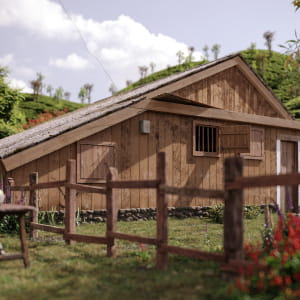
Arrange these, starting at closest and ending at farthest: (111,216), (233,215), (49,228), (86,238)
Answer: (233,215) < (111,216) < (86,238) < (49,228)

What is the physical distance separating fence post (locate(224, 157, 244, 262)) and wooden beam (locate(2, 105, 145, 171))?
5.94 meters

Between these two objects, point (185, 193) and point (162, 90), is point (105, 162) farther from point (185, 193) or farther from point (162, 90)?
point (185, 193)

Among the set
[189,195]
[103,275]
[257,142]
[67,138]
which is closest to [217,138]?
[257,142]

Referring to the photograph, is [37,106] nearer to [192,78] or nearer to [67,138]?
[192,78]

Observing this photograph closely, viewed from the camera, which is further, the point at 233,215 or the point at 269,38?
the point at 269,38

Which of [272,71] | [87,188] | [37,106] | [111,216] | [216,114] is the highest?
[272,71]

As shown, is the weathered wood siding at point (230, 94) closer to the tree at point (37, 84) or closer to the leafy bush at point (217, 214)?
the leafy bush at point (217, 214)

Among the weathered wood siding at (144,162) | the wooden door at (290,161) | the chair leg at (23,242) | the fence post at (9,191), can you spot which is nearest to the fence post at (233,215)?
the chair leg at (23,242)

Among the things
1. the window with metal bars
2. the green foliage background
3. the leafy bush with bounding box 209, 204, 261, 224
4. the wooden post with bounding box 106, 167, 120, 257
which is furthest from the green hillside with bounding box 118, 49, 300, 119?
the wooden post with bounding box 106, 167, 120, 257

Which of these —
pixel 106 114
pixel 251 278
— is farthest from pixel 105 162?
pixel 251 278

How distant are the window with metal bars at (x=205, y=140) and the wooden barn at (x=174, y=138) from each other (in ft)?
0.10

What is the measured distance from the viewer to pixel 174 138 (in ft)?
39.1

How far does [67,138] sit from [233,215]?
6.20 meters

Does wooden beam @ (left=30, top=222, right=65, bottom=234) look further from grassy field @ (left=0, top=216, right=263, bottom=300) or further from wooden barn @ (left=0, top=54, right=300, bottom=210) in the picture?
wooden barn @ (left=0, top=54, right=300, bottom=210)
